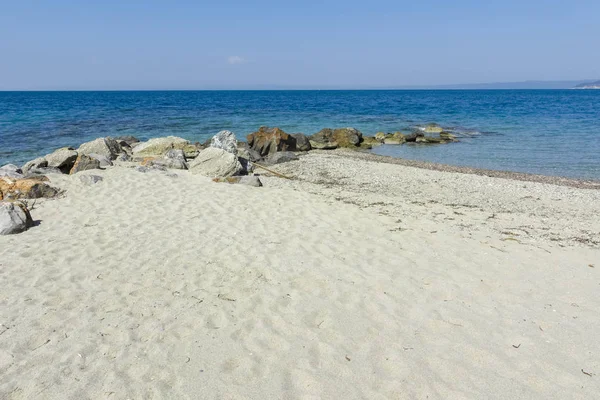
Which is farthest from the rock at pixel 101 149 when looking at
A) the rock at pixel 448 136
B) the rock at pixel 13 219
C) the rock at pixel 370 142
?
the rock at pixel 448 136

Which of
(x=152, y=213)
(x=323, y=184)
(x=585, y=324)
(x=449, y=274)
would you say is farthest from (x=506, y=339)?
(x=323, y=184)

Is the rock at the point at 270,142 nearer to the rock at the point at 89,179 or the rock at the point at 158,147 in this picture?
the rock at the point at 158,147

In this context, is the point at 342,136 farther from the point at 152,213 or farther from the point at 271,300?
the point at 271,300

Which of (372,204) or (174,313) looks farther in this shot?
(372,204)

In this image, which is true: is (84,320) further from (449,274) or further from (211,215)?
(449,274)

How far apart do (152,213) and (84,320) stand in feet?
13.5

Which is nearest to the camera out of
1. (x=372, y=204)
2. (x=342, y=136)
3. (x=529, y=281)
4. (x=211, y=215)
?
(x=529, y=281)

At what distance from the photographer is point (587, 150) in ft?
61.1

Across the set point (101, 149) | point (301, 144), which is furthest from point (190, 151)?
point (301, 144)

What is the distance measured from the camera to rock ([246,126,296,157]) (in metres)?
17.5

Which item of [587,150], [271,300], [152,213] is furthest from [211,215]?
[587,150]

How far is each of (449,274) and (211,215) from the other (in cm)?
468

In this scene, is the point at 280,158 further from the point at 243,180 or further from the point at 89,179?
the point at 89,179

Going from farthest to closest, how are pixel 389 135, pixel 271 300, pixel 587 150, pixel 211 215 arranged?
pixel 389 135, pixel 587 150, pixel 211 215, pixel 271 300
